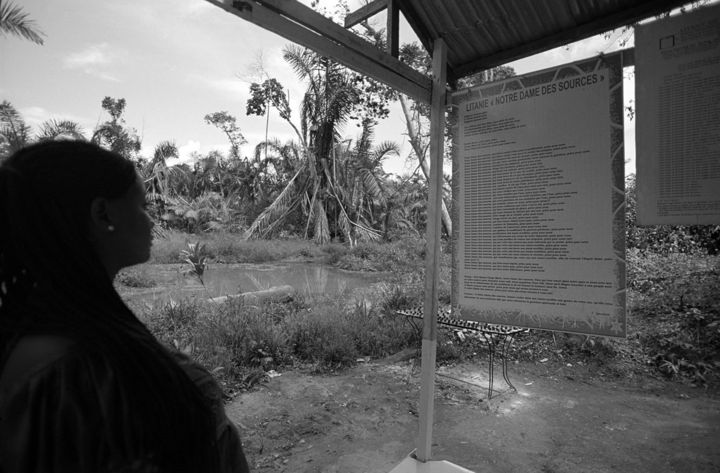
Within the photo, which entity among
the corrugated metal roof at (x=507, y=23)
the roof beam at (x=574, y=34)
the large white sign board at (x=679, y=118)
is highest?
the corrugated metal roof at (x=507, y=23)

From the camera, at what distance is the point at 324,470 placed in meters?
2.90

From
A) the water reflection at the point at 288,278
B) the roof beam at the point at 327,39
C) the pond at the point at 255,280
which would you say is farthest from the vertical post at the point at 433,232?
the water reflection at the point at 288,278

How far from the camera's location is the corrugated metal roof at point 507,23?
6.31ft

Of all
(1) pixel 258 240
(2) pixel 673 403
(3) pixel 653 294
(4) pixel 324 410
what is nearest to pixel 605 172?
(4) pixel 324 410

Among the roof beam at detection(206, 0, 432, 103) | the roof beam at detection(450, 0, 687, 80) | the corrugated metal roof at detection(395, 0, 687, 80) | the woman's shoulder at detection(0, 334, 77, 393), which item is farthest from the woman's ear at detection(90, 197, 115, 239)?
the roof beam at detection(450, 0, 687, 80)

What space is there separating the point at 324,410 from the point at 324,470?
86 cm

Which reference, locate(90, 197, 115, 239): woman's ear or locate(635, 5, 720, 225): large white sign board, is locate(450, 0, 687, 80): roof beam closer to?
locate(635, 5, 720, 225): large white sign board

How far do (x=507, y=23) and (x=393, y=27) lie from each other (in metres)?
0.57

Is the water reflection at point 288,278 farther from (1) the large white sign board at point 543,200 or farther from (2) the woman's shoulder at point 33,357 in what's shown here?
(2) the woman's shoulder at point 33,357

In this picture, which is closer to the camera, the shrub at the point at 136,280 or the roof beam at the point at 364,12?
the roof beam at the point at 364,12

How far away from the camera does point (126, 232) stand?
88cm

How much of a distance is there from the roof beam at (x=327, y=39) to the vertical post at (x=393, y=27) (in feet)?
0.37

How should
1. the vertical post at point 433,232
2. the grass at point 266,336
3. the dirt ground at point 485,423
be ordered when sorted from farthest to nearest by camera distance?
1. the grass at point 266,336
2. the dirt ground at point 485,423
3. the vertical post at point 433,232

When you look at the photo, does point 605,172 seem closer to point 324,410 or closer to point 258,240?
point 324,410
